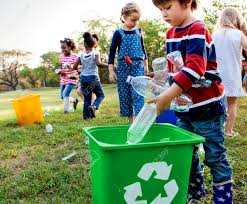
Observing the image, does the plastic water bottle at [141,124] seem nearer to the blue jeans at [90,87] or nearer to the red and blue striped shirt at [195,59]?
the red and blue striped shirt at [195,59]

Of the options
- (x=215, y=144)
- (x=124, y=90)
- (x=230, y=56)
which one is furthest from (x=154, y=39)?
(x=215, y=144)

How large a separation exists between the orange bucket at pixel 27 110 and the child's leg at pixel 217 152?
388cm

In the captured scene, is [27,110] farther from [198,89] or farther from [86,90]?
[198,89]

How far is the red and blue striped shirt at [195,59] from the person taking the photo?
5.80ft

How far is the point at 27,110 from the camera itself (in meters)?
5.54

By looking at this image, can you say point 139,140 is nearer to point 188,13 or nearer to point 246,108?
point 188,13

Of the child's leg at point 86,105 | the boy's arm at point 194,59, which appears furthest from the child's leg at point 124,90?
the boy's arm at point 194,59

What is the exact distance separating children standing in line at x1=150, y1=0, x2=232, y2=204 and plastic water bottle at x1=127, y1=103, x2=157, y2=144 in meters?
0.20

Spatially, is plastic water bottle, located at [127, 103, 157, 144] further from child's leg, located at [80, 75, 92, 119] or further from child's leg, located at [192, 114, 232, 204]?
child's leg, located at [80, 75, 92, 119]

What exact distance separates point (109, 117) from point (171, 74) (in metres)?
3.82

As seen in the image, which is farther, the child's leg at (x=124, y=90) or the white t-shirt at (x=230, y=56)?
the child's leg at (x=124, y=90)

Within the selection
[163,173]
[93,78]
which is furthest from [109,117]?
[163,173]

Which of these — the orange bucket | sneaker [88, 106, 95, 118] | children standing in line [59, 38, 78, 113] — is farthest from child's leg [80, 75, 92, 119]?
children standing in line [59, 38, 78, 113]

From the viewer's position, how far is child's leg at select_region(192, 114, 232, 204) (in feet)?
6.63
